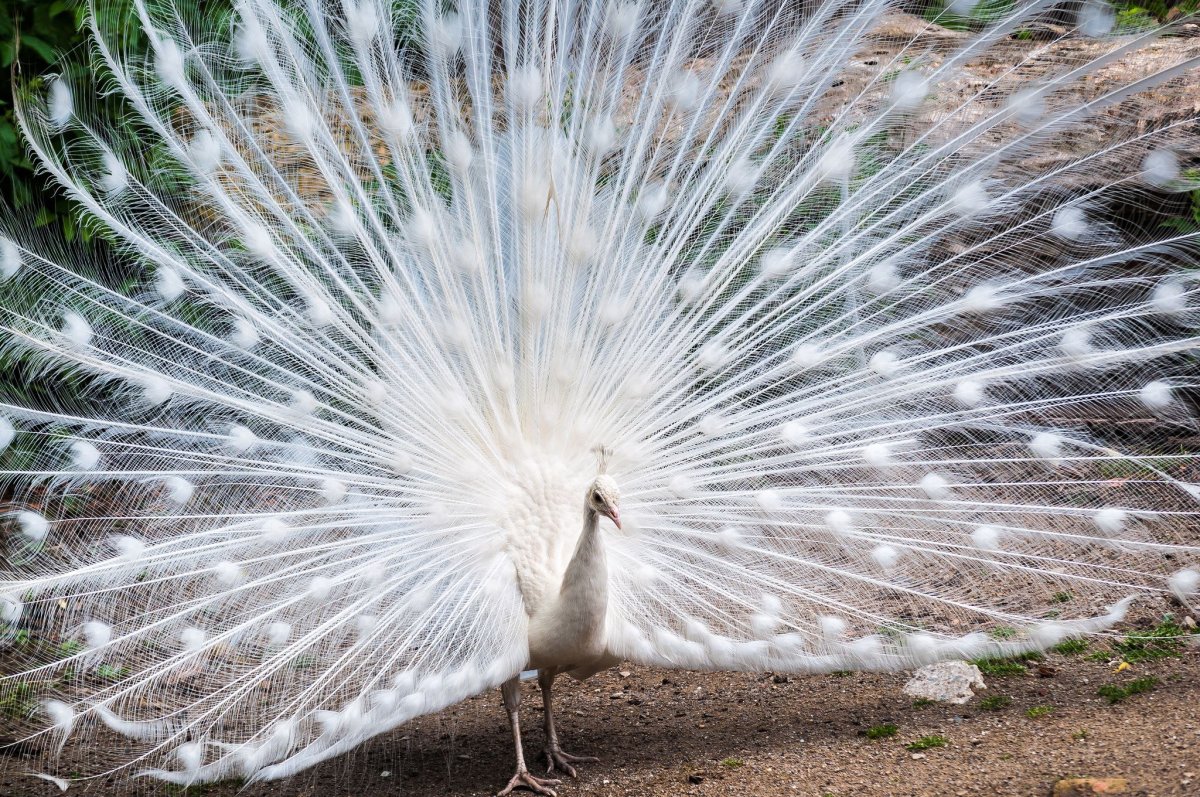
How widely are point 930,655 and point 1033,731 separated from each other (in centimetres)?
48

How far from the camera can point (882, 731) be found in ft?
14.4

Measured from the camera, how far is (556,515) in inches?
173

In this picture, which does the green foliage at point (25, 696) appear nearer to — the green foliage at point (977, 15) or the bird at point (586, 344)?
the bird at point (586, 344)

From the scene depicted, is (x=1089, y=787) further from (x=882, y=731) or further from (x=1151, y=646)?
(x=1151, y=646)

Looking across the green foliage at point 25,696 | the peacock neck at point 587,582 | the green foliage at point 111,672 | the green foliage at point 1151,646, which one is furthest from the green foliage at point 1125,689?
the green foliage at point 25,696

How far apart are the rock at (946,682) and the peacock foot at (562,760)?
4.49 ft

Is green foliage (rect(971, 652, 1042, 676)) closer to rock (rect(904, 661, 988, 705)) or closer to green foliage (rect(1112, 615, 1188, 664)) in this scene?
rock (rect(904, 661, 988, 705))

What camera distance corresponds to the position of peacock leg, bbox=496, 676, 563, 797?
4.32 m

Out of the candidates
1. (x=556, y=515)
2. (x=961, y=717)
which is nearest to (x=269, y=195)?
(x=556, y=515)

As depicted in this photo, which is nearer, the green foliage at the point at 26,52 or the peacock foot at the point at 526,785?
the peacock foot at the point at 526,785

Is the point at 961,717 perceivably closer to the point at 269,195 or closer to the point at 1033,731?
the point at 1033,731

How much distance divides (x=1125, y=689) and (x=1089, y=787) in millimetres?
950

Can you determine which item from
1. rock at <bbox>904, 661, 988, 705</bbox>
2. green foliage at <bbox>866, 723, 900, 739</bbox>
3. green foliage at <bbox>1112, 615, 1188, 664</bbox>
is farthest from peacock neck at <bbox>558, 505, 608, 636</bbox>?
green foliage at <bbox>1112, 615, 1188, 664</bbox>

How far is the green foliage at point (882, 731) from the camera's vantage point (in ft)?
14.3
